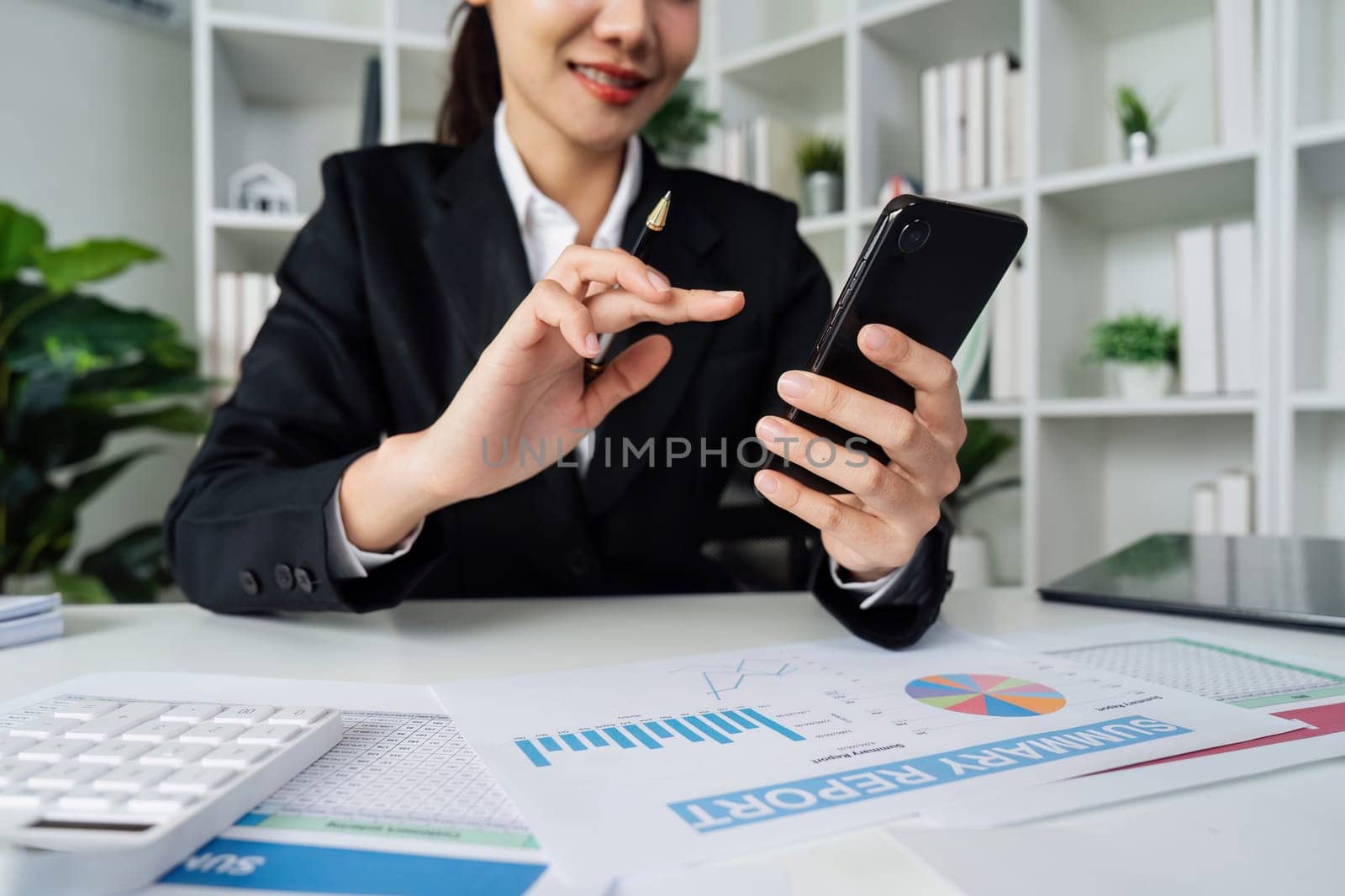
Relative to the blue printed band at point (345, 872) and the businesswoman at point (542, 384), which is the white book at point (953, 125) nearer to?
the businesswoman at point (542, 384)

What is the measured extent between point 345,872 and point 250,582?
1.57 ft

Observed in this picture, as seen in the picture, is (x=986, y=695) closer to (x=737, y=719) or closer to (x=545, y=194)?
(x=737, y=719)

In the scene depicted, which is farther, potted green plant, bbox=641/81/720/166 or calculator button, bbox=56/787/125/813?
potted green plant, bbox=641/81/720/166

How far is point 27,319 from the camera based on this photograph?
1723 mm

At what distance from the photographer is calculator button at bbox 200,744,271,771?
13.7 inches

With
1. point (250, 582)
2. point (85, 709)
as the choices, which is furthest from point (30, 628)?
point (85, 709)

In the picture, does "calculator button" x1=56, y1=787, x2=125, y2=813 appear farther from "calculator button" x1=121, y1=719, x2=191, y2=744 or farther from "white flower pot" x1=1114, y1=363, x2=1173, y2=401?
"white flower pot" x1=1114, y1=363, x2=1173, y2=401

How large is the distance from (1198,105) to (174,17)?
7.95 ft

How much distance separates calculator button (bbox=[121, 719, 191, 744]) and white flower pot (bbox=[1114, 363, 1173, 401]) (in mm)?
1576

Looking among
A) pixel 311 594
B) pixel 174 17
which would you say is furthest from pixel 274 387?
pixel 174 17

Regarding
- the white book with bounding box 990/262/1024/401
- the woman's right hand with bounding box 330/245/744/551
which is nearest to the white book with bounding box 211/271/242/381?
the woman's right hand with bounding box 330/245/744/551

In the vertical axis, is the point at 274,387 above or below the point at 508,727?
above

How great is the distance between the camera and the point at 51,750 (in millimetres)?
363

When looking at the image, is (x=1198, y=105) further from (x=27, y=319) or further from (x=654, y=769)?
(x=27, y=319)
